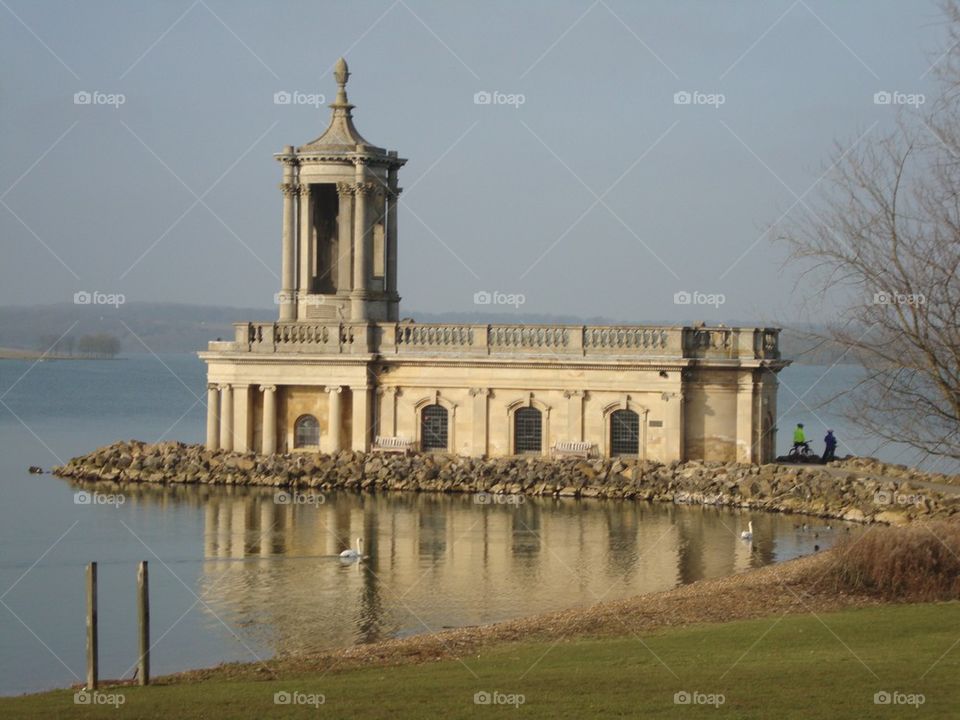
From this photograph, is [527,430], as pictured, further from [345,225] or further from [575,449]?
[345,225]

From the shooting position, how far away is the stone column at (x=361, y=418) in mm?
50594

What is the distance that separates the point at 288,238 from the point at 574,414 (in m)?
11.7

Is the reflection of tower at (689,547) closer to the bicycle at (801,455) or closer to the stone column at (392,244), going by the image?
the bicycle at (801,455)

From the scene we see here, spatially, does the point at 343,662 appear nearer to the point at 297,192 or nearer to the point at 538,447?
the point at 538,447

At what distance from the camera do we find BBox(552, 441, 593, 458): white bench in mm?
48969

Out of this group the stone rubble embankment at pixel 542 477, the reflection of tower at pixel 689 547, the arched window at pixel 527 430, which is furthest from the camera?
the arched window at pixel 527 430

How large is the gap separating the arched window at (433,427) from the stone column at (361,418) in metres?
1.73

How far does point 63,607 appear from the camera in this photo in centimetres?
3052

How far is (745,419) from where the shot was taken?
158ft

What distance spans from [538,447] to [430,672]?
1141 inches

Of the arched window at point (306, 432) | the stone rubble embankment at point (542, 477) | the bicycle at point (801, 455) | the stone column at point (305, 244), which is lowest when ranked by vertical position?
the stone rubble embankment at point (542, 477)

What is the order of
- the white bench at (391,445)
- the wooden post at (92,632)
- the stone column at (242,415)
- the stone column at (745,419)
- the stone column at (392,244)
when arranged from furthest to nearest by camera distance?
the stone column at (392,244) < the stone column at (242,415) < the white bench at (391,445) < the stone column at (745,419) < the wooden post at (92,632)

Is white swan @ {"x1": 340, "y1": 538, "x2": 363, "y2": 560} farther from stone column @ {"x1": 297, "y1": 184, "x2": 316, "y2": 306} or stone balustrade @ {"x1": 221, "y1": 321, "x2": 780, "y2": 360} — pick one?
stone column @ {"x1": 297, "y1": 184, "x2": 316, "y2": 306}

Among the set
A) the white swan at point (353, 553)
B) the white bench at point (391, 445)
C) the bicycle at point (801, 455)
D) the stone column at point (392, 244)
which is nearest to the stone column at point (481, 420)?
the white bench at point (391, 445)
